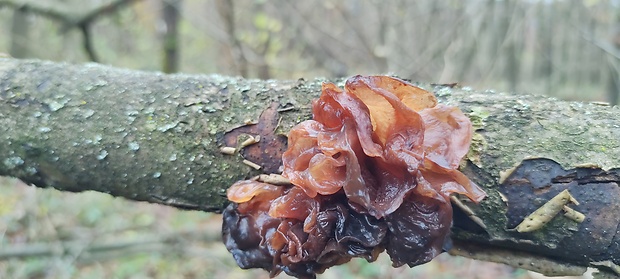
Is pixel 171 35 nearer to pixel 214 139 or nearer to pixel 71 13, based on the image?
pixel 71 13

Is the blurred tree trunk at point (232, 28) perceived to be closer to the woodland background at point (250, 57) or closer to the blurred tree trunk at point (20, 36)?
the woodland background at point (250, 57)

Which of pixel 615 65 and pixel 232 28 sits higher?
pixel 615 65

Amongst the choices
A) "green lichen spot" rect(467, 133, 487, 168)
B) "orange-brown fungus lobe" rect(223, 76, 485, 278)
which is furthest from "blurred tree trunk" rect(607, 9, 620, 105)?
"orange-brown fungus lobe" rect(223, 76, 485, 278)

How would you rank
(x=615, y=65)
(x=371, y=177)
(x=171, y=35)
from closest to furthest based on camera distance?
(x=371, y=177) < (x=615, y=65) < (x=171, y=35)

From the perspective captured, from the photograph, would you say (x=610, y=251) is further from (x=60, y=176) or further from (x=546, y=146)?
(x=60, y=176)

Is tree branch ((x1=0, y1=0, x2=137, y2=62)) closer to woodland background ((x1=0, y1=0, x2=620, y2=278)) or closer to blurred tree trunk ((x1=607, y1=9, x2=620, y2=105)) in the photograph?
woodland background ((x1=0, y1=0, x2=620, y2=278))

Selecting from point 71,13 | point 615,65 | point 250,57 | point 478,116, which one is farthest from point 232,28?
point 615,65

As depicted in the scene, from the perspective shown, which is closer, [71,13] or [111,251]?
[71,13]

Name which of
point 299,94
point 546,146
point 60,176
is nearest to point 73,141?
point 60,176
